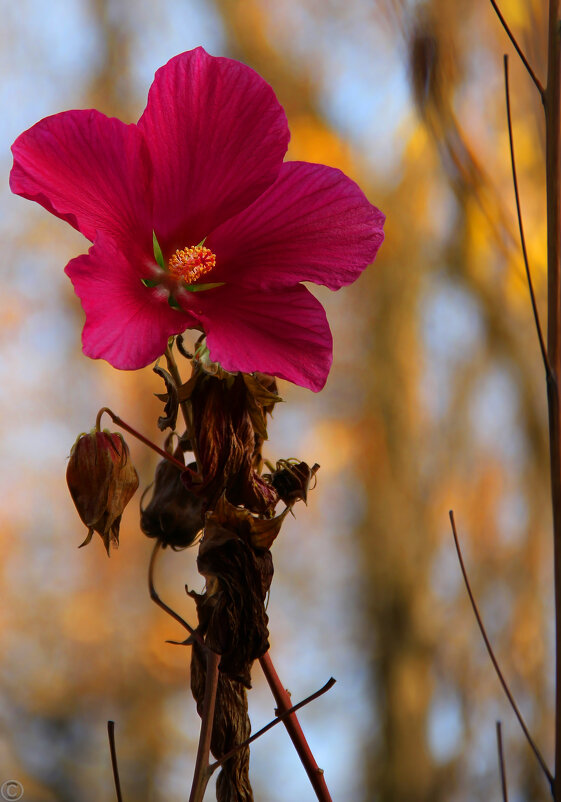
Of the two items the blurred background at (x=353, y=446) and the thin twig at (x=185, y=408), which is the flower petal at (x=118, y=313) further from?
the blurred background at (x=353, y=446)

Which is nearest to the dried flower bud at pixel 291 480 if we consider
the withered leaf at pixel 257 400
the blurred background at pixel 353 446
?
the withered leaf at pixel 257 400

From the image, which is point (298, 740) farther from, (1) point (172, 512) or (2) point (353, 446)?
(2) point (353, 446)

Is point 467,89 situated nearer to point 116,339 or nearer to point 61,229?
point 61,229

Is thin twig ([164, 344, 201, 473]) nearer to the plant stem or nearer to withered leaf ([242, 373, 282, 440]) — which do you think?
withered leaf ([242, 373, 282, 440])

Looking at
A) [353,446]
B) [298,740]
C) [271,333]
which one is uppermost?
[353,446]

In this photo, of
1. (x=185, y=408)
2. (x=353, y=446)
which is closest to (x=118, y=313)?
(x=185, y=408)

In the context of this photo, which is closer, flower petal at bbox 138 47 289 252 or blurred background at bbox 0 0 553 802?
flower petal at bbox 138 47 289 252

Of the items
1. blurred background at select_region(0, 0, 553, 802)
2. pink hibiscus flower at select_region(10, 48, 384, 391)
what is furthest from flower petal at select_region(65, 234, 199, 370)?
blurred background at select_region(0, 0, 553, 802)
